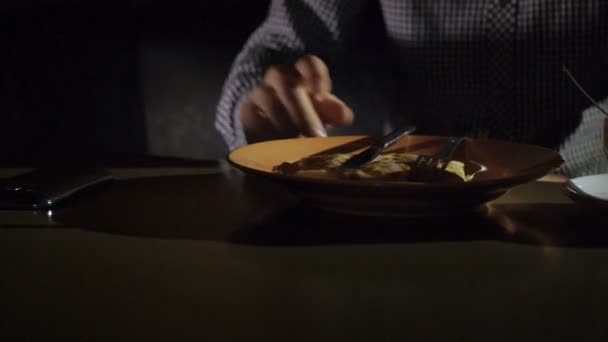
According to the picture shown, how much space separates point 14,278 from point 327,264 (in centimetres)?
18

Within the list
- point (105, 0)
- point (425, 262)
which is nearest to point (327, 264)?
point (425, 262)

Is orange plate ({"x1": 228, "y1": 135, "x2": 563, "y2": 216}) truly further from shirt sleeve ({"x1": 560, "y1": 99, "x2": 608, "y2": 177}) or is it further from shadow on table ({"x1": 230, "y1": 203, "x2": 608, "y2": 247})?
shirt sleeve ({"x1": 560, "y1": 99, "x2": 608, "y2": 177})

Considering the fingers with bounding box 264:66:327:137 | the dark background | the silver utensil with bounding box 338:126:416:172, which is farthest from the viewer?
the dark background

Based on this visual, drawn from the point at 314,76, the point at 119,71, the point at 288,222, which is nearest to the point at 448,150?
the point at 288,222

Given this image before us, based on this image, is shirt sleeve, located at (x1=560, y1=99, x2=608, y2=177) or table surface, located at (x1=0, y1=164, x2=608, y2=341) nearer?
table surface, located at (x1=0, y1=164, x2=608, y2=341)

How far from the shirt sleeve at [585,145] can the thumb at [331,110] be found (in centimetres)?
40

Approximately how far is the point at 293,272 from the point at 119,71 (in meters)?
1.14

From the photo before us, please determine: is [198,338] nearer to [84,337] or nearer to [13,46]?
[84,337]

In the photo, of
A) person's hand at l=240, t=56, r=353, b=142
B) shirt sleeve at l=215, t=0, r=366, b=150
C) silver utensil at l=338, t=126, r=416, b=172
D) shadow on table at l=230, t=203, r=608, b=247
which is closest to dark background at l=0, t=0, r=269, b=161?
shirt sleeve at l=215, t=0, r=366, b=150

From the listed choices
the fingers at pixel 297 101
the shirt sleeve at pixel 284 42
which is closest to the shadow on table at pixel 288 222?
Answer: the fingers at pixel 297 101

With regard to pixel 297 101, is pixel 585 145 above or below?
below

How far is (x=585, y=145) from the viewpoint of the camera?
3.51 ft

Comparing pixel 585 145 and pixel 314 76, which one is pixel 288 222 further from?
pixel 585 145

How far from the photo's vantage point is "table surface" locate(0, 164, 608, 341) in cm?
34
